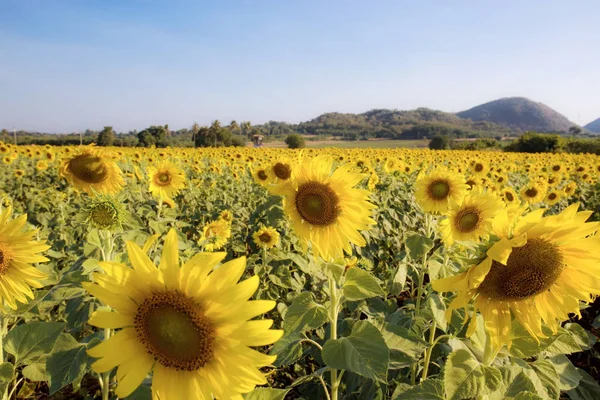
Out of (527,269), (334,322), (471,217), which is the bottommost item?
(334,322)

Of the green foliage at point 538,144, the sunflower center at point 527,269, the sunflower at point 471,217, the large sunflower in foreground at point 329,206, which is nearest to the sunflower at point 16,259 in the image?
the large sunflower in foreground at point 329,206

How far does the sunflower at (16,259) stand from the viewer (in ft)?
6.19

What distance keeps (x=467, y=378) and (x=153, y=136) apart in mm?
40336

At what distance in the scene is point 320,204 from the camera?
2.38 metres

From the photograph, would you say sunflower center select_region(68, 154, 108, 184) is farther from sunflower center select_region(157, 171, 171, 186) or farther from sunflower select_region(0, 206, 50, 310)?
sunflower select_region(0, 206, 50, 310)

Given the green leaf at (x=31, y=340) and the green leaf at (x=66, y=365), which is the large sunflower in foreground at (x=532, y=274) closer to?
the green leaf at (x=66, y=365)

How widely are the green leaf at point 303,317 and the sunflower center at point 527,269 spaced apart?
76 centimetres

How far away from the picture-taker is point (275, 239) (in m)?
4.93

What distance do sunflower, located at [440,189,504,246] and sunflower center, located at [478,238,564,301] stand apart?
73.8 inches

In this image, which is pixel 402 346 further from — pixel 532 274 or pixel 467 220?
pixel 467 220

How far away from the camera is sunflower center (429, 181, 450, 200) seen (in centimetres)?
430

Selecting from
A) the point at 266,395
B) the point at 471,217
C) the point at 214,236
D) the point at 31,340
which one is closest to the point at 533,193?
the point at 471,217

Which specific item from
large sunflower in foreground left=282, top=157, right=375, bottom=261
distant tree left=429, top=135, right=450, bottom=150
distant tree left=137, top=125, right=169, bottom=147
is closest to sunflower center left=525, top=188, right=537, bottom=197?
large sunflower in foreground left=282, top=157, right=375, bottom=261

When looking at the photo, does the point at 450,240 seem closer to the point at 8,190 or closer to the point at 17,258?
the point at 17,258
